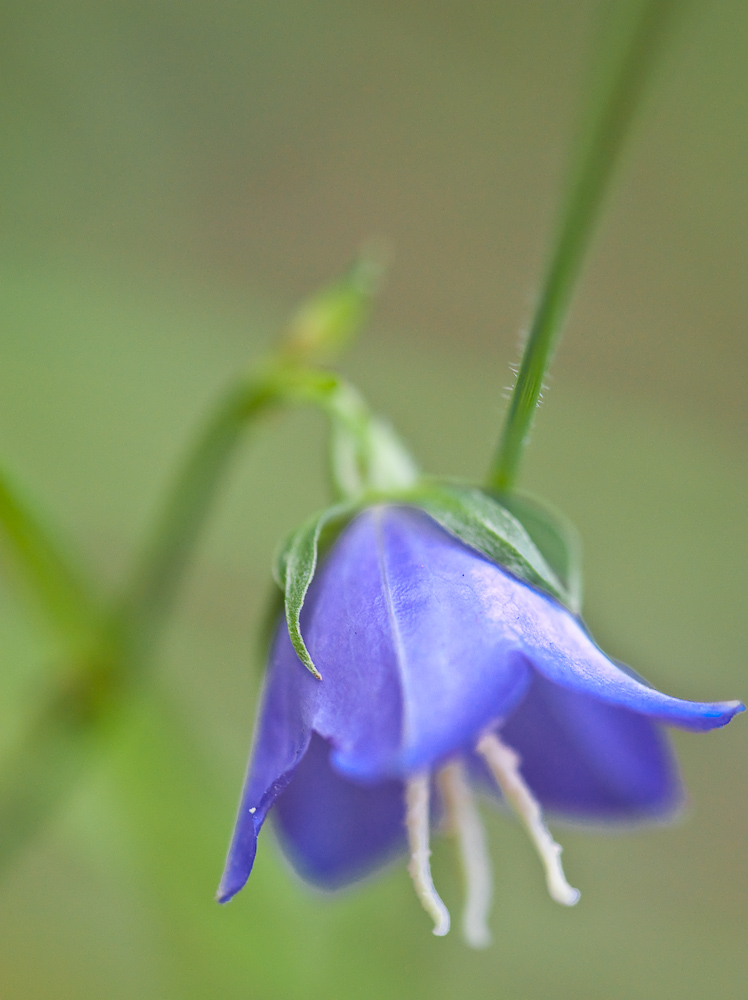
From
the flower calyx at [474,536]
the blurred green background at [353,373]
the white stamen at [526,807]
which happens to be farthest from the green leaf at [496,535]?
the blurred green background at [353,373]

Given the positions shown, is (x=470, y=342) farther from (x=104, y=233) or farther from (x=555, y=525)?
(x=555, y=525)

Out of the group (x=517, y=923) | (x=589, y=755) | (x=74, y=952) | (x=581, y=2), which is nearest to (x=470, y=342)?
(x=581, y=2)

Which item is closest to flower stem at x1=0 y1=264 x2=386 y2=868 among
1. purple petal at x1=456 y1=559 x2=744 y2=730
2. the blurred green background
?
the blurred green background

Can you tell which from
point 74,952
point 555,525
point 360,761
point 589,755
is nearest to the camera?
point 360,761

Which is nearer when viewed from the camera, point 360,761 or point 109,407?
point 360,761

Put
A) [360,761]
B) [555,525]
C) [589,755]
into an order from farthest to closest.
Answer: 1. [589,755]
2. [555,525]
3. [360,761]

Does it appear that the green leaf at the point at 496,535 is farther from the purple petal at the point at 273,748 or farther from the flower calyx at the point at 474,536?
the purple petal at the point at 273,748

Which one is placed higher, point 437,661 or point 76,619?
point 437,661
